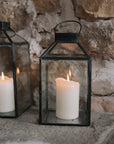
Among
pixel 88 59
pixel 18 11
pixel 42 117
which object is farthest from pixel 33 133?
pixel 18 11

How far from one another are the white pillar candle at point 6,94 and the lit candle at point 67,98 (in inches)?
8.1

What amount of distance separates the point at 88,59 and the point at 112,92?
27 cm

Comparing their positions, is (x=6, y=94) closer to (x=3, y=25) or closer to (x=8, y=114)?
(x=8, y=114)

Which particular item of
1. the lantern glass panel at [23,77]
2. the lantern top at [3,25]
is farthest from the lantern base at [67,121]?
the lantern top at [3,25]

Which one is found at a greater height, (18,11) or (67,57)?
(18,11)

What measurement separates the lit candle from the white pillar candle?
0.21 m

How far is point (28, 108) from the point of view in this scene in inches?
39.1

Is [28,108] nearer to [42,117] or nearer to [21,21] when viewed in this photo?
[42,117]

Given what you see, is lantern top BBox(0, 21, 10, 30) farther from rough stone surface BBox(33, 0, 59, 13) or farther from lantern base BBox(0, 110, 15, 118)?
lantern base BBox(0, 110, 15, 118)

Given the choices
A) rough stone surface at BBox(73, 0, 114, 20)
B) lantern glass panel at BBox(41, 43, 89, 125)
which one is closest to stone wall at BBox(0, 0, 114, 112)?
rough stone surface at BBox(73, 0, 114, 20)

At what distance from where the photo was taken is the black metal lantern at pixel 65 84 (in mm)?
784

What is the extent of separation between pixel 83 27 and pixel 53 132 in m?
0.46

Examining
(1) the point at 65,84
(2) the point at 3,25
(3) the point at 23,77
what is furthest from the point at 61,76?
(2) the point at 3,25

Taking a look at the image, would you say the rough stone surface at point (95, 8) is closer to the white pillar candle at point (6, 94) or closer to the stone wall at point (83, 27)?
the stone wall at point (83, 27)
